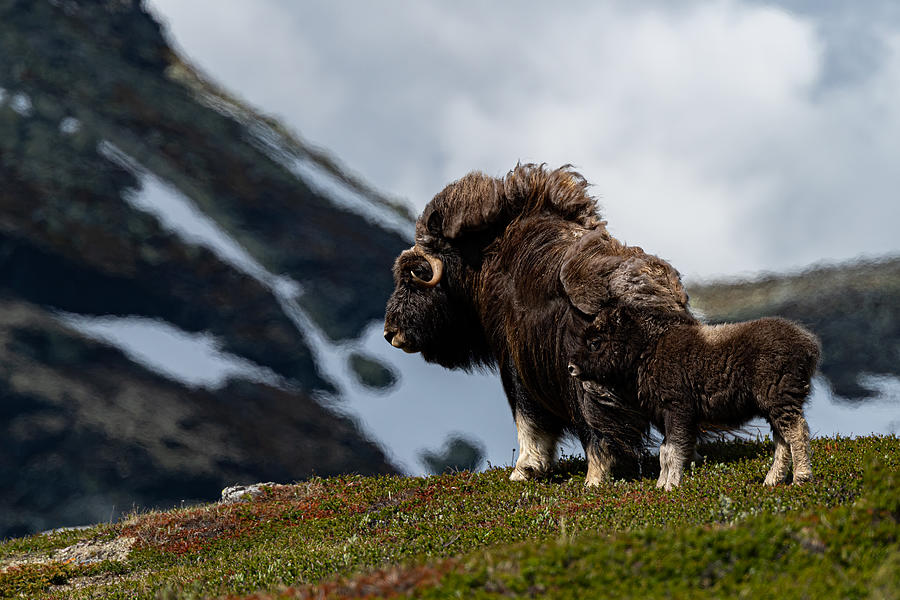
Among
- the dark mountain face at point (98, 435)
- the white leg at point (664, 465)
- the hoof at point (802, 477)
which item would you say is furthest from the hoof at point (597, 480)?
the dark mountain face at point (98, 435)

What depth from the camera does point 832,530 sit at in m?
5.07

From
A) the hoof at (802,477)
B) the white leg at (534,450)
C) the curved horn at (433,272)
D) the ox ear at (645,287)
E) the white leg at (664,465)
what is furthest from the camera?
the curved horn at (433,272)

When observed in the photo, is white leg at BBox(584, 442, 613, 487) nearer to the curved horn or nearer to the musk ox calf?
the musk ox calf

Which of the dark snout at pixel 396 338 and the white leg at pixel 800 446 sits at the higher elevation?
the dark snout at pixel 396 338

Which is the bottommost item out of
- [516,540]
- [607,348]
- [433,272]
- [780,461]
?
[516,540]

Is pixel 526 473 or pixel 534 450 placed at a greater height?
pixel 534 450

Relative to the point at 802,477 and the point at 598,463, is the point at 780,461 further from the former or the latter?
the point at 598,463

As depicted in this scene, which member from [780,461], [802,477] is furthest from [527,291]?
[802,477]

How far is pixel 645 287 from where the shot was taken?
9.45 m

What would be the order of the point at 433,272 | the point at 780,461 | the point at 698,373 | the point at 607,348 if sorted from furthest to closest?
1. the point at 433,272
2. the point at 607,348
3. the point at 698,373
4. the point at 780,461

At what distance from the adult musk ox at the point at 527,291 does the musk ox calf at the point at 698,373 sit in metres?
0.27

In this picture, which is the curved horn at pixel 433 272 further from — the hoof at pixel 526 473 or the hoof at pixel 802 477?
the hoof at pixel 802 477

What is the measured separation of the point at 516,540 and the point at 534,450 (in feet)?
13.0

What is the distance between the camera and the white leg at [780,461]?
324 inches
